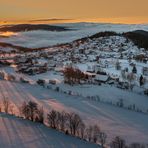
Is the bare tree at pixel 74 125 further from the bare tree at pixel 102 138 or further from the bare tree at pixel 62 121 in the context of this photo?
the bare tree at pixel 102 138

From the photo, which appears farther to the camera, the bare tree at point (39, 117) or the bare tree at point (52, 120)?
the bare tree at point (39, 117)

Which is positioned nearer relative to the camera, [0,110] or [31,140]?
[31,140]

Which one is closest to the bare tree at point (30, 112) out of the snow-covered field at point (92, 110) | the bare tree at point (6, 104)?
the bare tree at point (6, 104)

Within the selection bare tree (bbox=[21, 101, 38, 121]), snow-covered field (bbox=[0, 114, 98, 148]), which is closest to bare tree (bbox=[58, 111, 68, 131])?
snow-covered field (bbox=[0, 114, 98, 148])

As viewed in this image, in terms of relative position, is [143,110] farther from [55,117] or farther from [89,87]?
[89,87]

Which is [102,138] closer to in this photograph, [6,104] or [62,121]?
[62,121]

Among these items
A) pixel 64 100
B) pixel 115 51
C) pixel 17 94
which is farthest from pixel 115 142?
pixel 115 51
